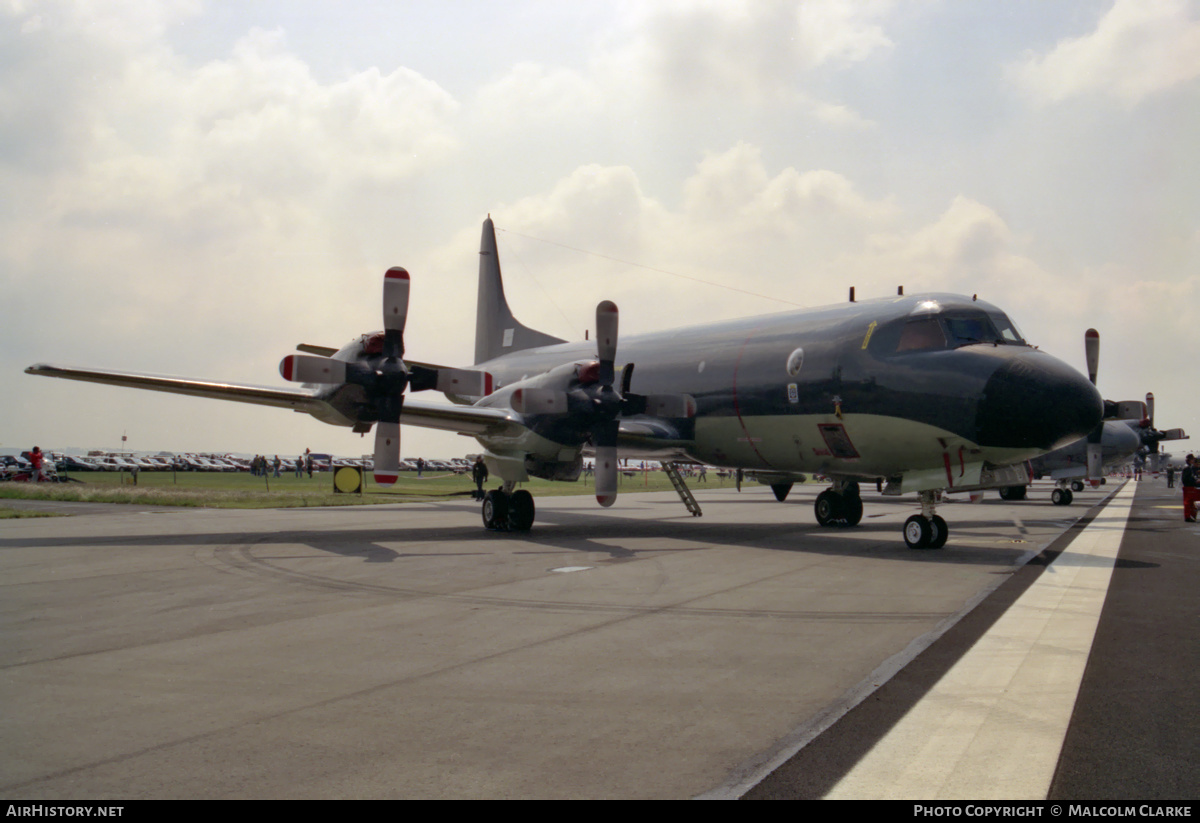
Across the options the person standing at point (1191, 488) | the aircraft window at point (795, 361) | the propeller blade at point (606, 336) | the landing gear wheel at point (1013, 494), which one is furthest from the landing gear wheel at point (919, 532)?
the landing gear wheel at point (1013, 494)

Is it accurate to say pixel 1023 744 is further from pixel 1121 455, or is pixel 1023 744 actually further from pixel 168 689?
pixel 1121 455

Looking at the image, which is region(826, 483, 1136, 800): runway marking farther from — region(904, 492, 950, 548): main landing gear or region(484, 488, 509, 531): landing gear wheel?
region(484, 488, 509, 531): landing gear wheel

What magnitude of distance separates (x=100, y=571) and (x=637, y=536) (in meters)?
9.24

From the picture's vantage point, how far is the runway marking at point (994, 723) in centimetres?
373

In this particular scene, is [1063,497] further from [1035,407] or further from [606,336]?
[606,336]

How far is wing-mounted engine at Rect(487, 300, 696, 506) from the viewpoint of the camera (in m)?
15.5

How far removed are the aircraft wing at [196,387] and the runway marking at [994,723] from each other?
12.3m

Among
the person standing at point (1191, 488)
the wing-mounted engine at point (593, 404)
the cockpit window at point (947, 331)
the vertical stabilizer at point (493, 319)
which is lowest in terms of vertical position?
the person standing at point (1191, 488)

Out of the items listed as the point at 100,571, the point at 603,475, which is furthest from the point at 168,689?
the point at 603,475

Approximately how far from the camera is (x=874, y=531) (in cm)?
1777

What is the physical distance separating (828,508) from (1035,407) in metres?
7.30

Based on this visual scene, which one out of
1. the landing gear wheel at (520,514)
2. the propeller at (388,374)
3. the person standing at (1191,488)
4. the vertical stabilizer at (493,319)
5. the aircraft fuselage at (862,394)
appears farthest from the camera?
the vertical stabilizer at (493,319)

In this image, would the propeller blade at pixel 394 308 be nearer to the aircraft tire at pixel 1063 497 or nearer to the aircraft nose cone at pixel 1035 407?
the aircraft nose cone at pixel 1035 407

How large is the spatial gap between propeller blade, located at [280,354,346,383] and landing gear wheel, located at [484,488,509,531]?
162 inches
